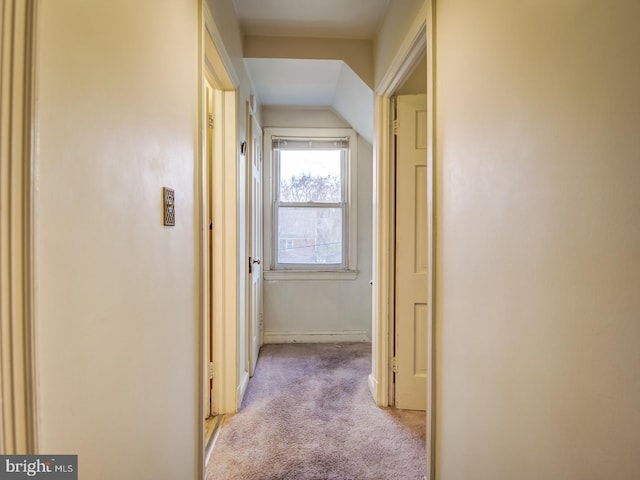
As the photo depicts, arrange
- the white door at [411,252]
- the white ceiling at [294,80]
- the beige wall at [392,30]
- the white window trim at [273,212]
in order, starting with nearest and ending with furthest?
the beige wall at [392,30], the white door at [411,252], the white ceiling at [294,80], the white window trim at [273,212]

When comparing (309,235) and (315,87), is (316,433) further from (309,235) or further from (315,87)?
(315,87)

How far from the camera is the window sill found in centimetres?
344

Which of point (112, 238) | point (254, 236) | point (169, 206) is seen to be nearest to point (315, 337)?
point (254, 236)

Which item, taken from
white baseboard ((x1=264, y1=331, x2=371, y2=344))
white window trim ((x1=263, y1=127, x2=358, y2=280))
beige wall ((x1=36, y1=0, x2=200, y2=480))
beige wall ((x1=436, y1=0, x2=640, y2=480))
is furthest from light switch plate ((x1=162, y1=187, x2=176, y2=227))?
white baseboard ((x1=264, y1=331, x2=371, y2=344))

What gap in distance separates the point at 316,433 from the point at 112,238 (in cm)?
168

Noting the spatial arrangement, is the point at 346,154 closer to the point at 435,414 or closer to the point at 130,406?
the point at 435,414

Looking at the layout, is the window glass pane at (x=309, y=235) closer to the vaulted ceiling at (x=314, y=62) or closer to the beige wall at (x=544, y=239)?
the vaulted ceiling at (x=314, y=62)

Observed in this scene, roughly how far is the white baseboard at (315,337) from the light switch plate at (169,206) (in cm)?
263

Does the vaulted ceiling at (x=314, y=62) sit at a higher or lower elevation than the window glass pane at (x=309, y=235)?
higher

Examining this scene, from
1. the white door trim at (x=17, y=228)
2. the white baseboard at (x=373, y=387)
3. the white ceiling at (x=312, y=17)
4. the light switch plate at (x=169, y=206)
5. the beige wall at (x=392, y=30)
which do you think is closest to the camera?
the white door trim at (x=17, y=228)

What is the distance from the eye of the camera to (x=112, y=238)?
729 millimetres

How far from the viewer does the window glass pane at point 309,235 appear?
3479mm

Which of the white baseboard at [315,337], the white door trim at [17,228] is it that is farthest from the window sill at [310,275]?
the white door trim at [17,228]

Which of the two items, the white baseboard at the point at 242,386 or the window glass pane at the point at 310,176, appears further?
the window glass pane at the point at 310,176
